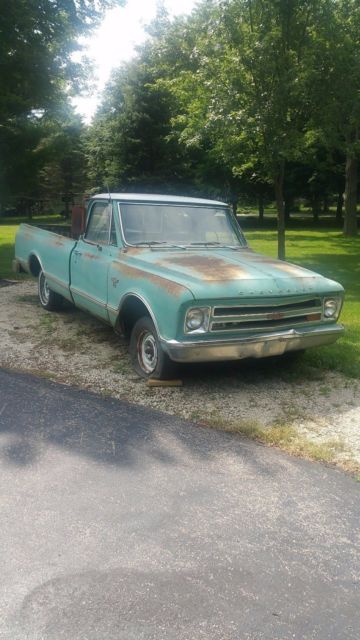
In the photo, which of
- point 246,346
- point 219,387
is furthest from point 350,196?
point 246,346

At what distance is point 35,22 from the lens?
11.1 metres

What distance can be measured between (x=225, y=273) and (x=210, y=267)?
21 centimetres

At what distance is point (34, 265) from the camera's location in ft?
28.0

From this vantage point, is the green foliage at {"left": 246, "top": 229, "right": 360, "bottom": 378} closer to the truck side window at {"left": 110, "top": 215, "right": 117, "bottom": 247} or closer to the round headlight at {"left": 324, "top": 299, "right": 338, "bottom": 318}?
the round headlight at {"left": 324, "top": 299, "right": 338, "bottom": 318}

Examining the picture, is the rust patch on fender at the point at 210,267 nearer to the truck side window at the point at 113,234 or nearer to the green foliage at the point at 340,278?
the truck side window at the point at 113,234

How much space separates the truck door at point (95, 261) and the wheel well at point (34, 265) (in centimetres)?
196

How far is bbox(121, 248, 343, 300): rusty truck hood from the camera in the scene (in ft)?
15.0

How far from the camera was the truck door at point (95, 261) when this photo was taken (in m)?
5.81

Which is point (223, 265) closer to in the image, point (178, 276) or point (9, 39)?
point (178, 276)

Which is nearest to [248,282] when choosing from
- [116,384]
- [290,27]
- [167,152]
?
[116,384]

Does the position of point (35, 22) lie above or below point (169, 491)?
above

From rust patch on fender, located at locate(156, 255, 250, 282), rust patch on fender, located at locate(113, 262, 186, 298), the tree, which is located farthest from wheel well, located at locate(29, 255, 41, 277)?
the tree

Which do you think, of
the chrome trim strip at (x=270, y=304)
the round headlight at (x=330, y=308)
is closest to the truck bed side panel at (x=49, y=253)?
the chrome trim strip at (x=270, y=304)

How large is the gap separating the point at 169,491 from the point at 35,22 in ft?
36.5
